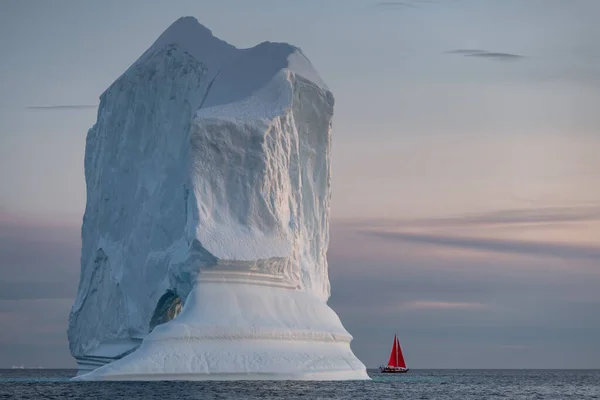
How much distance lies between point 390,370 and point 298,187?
3660 centimetres

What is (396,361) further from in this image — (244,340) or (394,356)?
(244,340)

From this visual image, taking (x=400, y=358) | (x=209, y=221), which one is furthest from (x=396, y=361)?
(x=209, y=221)

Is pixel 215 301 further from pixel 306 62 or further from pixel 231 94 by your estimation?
pixel 306 62

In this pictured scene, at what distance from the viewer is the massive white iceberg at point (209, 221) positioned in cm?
3403

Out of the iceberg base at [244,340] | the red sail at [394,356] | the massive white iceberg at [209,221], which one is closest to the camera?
the iceberg base at [244,340]

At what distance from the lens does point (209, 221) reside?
119ft

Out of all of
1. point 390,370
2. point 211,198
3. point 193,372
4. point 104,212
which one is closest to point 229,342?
point 193,372

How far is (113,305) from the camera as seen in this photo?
41500mm

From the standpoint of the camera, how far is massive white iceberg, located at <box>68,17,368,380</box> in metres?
34.0

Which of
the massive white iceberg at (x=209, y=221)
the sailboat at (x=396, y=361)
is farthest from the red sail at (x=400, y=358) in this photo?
the massive white iceberg at (x=209, y=221)

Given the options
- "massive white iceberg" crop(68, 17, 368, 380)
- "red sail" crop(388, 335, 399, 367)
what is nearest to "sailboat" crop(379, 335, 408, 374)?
"red sail" crop(388, 335, 399, 367)

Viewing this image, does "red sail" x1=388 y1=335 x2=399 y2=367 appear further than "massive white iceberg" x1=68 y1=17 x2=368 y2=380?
Yes

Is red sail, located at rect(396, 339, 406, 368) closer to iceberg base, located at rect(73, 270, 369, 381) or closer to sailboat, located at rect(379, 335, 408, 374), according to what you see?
sailboat, located at rect(379, 335, 408, 374)

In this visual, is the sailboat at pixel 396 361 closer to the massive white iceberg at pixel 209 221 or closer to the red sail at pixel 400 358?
the red sail at pixel 400 358
